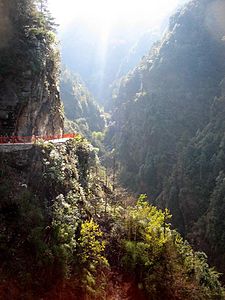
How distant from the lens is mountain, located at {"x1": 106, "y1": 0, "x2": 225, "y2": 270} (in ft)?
275

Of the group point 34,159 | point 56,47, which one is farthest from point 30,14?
point 34,159

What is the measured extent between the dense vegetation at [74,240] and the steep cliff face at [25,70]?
4.50 meters

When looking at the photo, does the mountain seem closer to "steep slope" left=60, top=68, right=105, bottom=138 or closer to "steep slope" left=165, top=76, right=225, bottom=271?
"steep slope" left=165, top=76, right=225, bottom=271

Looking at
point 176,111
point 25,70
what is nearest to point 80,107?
point 176,111

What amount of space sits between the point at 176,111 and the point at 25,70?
245ft

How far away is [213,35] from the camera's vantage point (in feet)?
358

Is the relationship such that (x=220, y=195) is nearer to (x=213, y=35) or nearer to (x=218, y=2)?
(x=213, y=35)

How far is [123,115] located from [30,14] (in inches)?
3757

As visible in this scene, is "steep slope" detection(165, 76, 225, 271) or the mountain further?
the mountain

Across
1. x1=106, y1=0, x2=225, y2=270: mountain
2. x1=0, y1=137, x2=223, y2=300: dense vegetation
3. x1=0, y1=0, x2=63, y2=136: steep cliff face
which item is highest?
x1=106, y1=0, x2=225, y2=270: mountain

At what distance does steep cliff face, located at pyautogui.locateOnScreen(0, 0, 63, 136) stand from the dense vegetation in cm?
450

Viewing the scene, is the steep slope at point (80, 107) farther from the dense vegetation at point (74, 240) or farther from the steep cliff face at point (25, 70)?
the dense vegetation at point (74, 240)

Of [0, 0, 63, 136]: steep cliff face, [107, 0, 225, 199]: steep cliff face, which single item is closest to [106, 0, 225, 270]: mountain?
[107, 0, 225, 199]: steep cliff face

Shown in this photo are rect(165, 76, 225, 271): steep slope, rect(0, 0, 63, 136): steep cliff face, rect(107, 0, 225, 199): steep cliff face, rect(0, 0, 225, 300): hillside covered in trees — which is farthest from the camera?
rect(107, 0, 225, 199): steep cliff face
